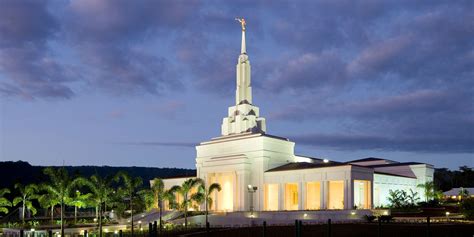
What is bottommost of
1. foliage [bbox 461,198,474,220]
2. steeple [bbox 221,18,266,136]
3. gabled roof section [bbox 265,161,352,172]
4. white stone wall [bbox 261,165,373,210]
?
foliage [bbox 461,198,474,220]

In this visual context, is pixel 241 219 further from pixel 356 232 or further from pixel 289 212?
pixel 356 232

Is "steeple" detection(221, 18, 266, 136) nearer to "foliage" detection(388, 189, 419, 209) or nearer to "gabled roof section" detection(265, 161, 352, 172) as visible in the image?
"gabled roof section" detection(265, 161, 352, 172)

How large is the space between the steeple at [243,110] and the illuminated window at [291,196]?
981 cm

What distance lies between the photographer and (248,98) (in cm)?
7644

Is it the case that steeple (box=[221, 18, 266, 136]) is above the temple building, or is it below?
above

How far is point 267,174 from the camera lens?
67062 mm

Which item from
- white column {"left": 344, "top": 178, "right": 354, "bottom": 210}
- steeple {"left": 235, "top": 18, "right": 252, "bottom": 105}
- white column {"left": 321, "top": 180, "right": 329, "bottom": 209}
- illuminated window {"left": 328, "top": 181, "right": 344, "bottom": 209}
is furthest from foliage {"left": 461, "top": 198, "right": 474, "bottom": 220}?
steeple {"left": 235, "top": 18, "right": 252, "bottom": 105}

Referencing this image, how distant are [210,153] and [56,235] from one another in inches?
1260

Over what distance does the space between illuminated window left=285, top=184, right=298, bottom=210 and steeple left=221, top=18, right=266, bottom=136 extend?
981cm

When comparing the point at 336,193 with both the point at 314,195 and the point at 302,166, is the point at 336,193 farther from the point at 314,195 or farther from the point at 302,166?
the point at 302,166

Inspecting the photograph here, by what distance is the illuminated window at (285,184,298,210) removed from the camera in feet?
219

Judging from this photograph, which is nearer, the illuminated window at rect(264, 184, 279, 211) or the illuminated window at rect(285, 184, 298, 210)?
the illuminated window at rect(285, 184, 298, 210)

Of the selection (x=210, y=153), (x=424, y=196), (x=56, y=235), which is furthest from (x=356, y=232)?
(x=424, y=196)

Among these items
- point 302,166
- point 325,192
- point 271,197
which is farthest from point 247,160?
point 325,192
